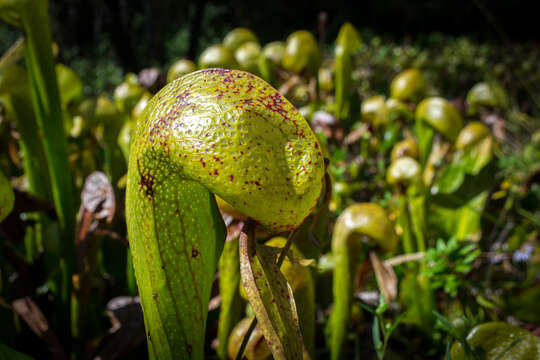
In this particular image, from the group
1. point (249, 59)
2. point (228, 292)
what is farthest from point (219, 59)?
point (228, 292)

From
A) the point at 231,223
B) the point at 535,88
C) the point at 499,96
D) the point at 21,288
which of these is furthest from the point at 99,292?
the point at 535,88

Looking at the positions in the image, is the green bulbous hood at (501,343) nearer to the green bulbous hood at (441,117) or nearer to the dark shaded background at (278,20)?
the green bulbous hood at (441,117)

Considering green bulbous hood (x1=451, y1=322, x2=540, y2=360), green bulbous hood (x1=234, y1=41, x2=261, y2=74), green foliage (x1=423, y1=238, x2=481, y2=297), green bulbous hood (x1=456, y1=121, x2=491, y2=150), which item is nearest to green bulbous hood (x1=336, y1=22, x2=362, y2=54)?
green bulbous hood (x1=234, y1=41, x2=261, y2=74)

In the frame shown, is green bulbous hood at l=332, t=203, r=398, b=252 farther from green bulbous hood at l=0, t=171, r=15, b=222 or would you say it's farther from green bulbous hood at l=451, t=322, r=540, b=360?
green bulbous hood at l=0, t=171, r=15, b=222

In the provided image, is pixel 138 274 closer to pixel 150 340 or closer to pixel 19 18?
pixel 150 340

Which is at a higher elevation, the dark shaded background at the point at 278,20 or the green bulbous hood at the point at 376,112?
the green bulbous hood at the point at 376,112

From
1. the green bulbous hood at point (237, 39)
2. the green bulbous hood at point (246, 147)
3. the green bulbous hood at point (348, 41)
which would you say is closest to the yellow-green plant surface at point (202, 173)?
the green bulbous hood at point (246, 147)

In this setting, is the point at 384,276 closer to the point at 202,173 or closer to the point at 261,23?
the point at 202,173
